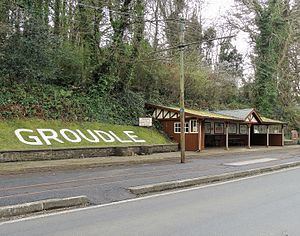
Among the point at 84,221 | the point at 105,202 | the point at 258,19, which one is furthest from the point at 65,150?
the point at 258,19

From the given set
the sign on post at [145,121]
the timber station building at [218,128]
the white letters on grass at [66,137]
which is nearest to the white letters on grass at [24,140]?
the white letters on grass at [66,137]

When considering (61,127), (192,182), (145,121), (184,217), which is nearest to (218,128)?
(145,121)

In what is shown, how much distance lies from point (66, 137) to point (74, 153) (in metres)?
2.14

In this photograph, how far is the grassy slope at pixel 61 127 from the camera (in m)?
19.6

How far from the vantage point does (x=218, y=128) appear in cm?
3397

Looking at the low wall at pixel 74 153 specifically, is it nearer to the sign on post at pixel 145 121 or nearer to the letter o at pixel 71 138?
the letter o at pixel 71 138

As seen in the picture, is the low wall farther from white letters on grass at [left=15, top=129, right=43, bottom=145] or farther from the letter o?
the letter o

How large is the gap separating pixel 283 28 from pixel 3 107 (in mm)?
33220

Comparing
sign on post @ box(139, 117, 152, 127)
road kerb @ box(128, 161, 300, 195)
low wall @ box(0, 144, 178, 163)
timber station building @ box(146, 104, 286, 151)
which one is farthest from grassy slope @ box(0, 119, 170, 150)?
road kerb @ box(128, 161, 300, 195)

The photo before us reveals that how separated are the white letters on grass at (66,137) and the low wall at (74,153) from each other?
3.97ft

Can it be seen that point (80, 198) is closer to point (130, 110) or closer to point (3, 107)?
point (3, 107)

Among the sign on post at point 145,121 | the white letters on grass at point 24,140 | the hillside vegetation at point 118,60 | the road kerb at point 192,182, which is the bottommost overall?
the road kerb at point 192,182

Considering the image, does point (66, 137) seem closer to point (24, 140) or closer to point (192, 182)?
point (24, 140)

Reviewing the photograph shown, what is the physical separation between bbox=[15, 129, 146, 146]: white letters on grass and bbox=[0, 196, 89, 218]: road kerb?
12.2 m
